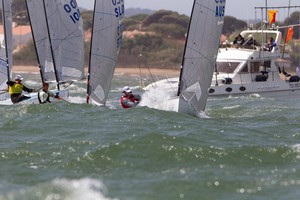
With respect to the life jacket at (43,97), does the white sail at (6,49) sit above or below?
above

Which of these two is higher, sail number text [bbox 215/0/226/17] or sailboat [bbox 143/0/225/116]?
sail number text [bbox 215/0/226/17]

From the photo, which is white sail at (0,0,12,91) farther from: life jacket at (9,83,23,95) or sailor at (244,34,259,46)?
sailor at (244,34,259,46)

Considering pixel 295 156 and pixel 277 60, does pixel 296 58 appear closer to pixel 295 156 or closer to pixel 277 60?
pixel 277 60

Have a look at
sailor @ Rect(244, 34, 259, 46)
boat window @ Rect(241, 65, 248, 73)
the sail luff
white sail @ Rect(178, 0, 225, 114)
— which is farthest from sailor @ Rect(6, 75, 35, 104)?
sailor @ Rect(244, 34, 259, 46)

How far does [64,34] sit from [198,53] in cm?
712

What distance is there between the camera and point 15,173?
13.7m

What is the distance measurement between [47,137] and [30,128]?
123cm

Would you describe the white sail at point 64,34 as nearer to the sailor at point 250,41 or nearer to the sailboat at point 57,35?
the sailboat at point 57,35

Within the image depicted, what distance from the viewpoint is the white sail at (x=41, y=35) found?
1066 inches

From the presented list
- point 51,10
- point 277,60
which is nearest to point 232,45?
point 277,60

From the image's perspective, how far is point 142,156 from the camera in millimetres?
14703

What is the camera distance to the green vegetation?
75375 millimetres

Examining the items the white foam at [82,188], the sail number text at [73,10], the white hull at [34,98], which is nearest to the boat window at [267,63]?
the sail number text at [73,10]

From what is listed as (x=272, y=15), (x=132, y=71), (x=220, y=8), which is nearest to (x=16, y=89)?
(x=220, y=8)
